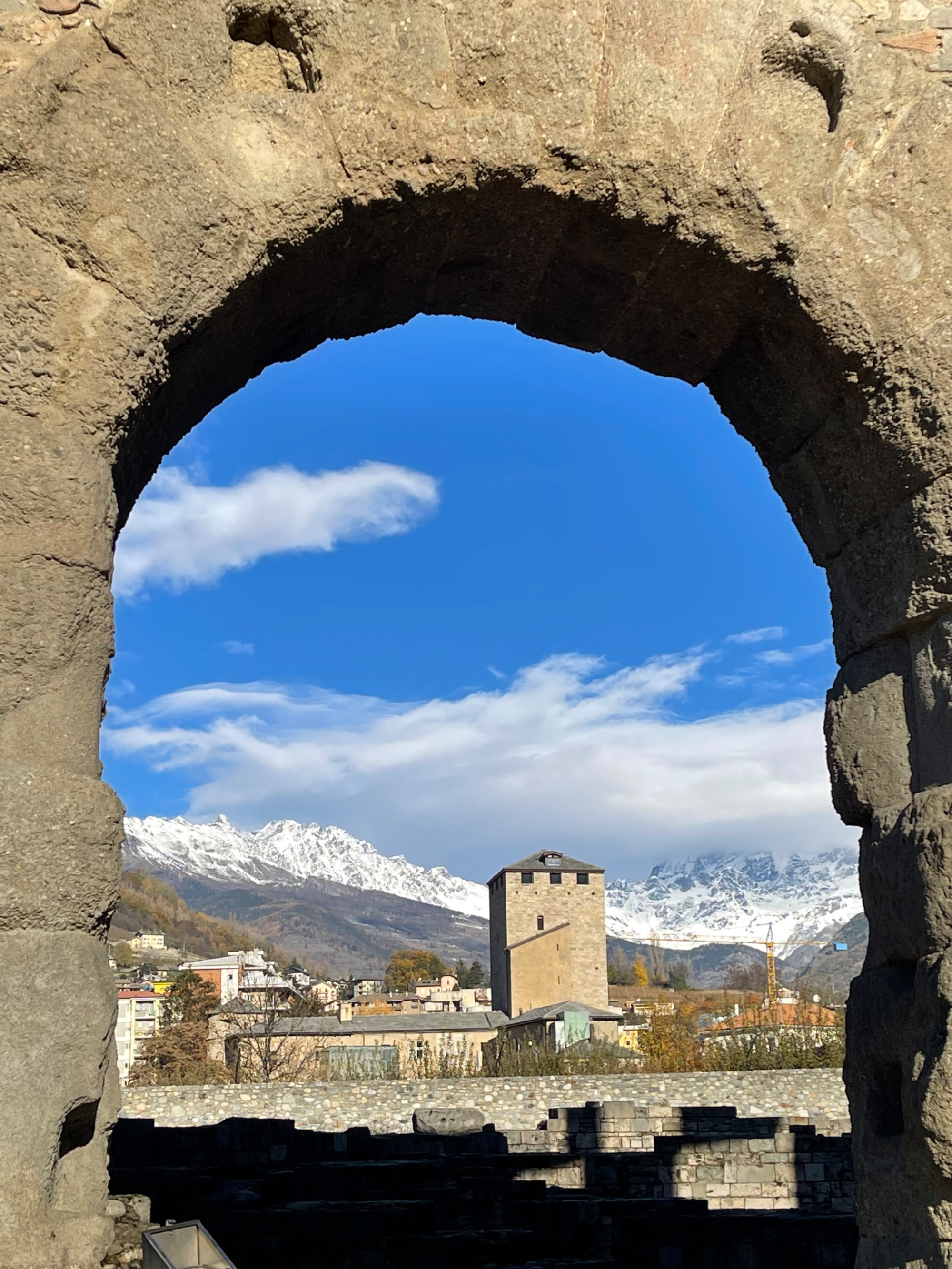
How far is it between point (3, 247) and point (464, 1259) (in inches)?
194

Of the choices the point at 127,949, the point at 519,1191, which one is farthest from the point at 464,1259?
the point at 127,949

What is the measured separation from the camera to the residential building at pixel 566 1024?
37250 mm

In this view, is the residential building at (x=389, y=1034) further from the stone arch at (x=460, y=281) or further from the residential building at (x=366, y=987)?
the residential building at (x=366, y=987)

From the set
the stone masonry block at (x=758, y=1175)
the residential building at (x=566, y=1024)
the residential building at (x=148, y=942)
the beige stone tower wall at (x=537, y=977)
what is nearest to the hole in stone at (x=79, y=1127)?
the stone masonry block at (x=758, y=1175)

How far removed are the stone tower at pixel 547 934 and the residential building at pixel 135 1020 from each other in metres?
15.4

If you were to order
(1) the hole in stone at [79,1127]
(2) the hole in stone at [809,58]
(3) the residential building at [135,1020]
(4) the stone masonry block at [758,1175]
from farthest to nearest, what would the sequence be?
(3) the residential building at [135,1020]
(4) the stone masonry block at [758,1175]
(2) the hole in stone at [809,58]
(1) the hole in stone at [79,1127]

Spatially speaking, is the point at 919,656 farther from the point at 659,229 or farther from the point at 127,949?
the point at 127,949

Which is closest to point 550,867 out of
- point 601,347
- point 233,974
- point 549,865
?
point 549,865

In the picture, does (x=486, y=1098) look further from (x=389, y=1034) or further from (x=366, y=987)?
(x=366, y=987)

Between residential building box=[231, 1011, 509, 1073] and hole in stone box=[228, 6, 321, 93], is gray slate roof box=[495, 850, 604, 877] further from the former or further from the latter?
hole in stone box=[228, 6, 321, 93]

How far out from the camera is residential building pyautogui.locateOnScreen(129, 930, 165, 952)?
103625mm

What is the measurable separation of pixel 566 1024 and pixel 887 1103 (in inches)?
1441

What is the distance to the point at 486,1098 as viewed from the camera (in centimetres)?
2112

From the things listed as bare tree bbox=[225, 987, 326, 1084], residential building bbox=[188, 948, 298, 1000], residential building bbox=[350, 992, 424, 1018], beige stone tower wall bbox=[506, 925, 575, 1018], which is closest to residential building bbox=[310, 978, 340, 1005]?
Answer: residential building bbox=[350, 992, 424, 1018]
